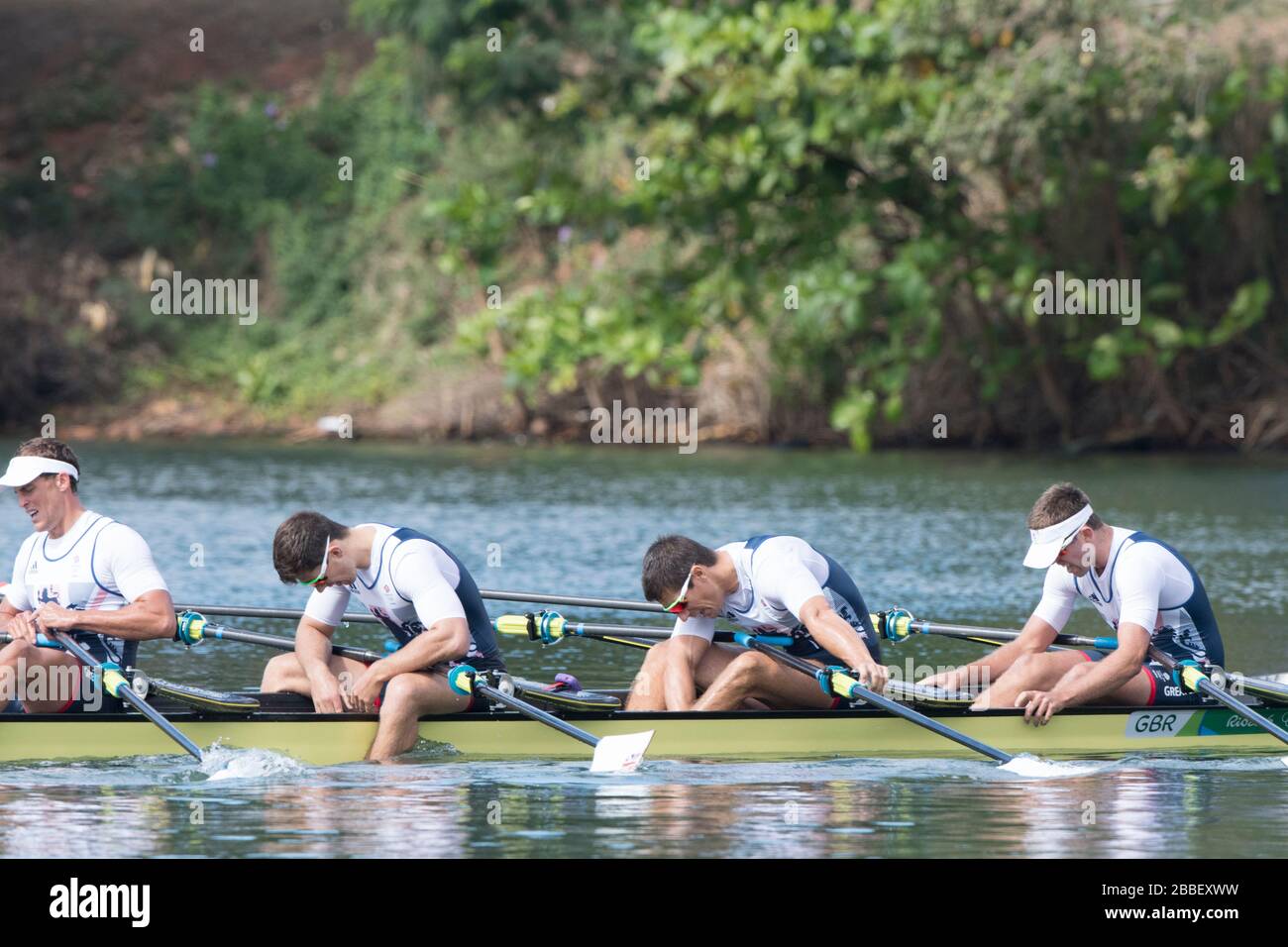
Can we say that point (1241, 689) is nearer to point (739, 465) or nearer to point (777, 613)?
point (777, 613)

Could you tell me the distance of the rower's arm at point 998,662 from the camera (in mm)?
10664

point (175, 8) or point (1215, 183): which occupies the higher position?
point (175, 8)

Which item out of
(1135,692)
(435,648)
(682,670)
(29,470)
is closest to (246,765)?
(435,648)

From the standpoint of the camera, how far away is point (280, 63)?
4309 centimetres

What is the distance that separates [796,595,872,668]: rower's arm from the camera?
9914 mm

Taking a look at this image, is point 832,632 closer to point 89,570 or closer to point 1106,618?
point 1106,618

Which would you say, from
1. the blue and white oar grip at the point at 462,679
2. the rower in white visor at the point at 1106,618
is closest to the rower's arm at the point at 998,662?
the rower in white visor at the point at 1106,618

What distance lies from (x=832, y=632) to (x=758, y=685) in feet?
2.20

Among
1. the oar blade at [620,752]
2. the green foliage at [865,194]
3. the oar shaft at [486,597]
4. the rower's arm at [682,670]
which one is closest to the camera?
the oar blade at [620,752]

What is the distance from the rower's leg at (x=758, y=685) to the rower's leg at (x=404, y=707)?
4.44 ft

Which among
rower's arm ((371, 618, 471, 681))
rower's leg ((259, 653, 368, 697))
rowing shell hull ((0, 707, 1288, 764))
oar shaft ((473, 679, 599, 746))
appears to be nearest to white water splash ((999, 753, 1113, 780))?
rowing shell hull ((0, 707, 1288, 764))

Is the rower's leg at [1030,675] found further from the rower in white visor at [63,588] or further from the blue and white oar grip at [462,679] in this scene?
the rower in white visor at [63,588]
